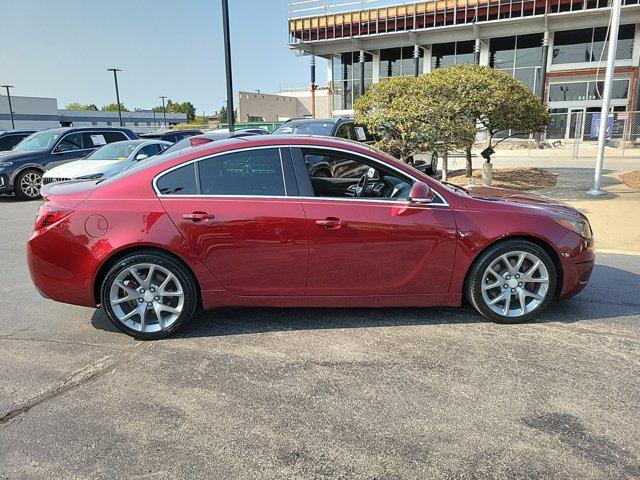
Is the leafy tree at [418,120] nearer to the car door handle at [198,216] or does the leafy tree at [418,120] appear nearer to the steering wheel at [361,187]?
the steering wheel at [361,187]

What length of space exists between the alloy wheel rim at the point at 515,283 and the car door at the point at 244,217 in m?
1.63

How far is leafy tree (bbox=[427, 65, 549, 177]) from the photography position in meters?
11.4

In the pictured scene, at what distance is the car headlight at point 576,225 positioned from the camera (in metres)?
4.37

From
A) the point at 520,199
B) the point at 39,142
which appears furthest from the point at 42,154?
the point at 520,199

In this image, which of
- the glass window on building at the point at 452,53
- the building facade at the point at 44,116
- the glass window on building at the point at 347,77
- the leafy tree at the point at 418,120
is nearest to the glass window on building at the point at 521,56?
the glass window on building at the point at 452,53

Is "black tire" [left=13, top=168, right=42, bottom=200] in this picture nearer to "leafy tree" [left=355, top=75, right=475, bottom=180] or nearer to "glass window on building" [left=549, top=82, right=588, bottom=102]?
"leafy tree" [left=355, top=75, right=475, bottom=180]

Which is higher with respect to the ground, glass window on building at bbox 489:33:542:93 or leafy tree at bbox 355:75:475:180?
glass window on building at bbox 489:33:542:93

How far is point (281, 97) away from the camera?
56.9m

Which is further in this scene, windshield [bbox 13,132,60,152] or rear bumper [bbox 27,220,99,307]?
windshield [bbox 13,132,60,152]

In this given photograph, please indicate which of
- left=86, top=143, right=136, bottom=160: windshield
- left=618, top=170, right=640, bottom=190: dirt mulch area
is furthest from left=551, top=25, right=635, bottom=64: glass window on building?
left=86, top=143, right=136, bottom=160: windshield

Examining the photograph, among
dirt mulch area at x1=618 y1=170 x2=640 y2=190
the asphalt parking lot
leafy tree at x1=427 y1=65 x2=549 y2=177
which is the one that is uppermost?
leafy tree at x1=427 y1=65 x2=549 y2=177

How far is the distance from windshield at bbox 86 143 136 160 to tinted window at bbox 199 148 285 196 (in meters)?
8.44

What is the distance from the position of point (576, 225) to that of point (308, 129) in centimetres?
906

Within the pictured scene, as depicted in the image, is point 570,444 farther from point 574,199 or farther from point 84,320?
point 574,199
